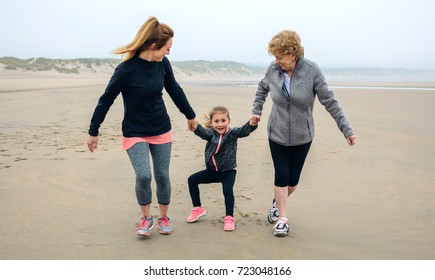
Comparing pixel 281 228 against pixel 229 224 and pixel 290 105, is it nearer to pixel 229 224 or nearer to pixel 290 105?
pixel 229 224

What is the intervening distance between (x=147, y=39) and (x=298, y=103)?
52.6 inches

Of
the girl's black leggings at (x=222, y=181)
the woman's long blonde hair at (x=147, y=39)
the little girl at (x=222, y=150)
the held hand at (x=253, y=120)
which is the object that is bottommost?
the girl's black leggings at (x=222, y=181)

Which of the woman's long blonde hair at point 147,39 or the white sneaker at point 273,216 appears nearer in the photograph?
the woman's long blonde hair at point 147,39

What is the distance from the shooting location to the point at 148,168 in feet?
11.4

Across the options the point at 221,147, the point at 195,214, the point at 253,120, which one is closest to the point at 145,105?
the point at 221,147

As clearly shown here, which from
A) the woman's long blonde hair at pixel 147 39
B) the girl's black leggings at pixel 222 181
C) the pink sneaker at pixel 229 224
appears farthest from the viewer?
the girl's black leggings at pixel 222 181

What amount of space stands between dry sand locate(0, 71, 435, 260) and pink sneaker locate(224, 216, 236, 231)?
47mm

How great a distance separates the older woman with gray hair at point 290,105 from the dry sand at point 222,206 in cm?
47

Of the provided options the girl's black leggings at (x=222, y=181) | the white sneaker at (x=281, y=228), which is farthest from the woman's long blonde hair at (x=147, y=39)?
the white sneaker at (x=281, y=228)

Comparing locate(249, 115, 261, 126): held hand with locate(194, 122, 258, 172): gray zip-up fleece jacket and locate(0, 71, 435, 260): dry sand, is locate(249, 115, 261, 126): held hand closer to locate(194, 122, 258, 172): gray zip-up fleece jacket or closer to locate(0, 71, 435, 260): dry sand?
locate(194, 122, 258, 172): gray zip-up fleece jacket

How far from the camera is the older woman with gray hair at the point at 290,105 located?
3439 millimetres

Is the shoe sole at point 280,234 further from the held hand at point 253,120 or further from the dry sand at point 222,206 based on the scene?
the held hand at point 253,120
